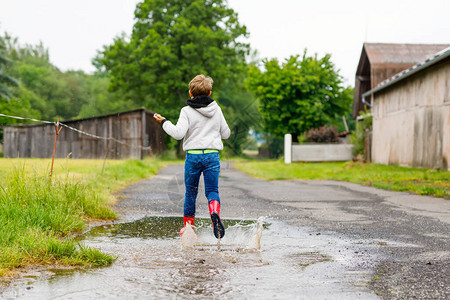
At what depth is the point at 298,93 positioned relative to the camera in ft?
127

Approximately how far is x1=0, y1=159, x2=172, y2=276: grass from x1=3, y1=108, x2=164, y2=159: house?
26.6 metres

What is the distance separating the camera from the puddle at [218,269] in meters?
3.21

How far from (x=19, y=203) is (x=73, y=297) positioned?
266cm

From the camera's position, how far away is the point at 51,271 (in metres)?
3.69

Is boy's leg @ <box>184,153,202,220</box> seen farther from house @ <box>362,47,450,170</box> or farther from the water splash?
house @ <box>362,47,450,170</box>

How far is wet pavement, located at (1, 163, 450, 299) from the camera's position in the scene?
326 centimetres

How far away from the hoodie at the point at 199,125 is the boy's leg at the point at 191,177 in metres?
0.12

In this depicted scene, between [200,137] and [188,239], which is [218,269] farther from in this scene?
[200,137]

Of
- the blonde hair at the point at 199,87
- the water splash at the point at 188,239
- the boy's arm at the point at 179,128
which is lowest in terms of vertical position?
the water splash at the point at 188,239

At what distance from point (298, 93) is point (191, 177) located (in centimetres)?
3455

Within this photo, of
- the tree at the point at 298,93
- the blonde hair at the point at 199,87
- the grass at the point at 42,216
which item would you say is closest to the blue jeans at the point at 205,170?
the blonde hair at the point at 199,87

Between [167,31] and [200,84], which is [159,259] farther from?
[167,31]

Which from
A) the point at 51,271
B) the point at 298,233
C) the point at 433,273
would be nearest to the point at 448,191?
the point at 298,233

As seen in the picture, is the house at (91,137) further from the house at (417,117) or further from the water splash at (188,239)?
the water splash at (188,239)
